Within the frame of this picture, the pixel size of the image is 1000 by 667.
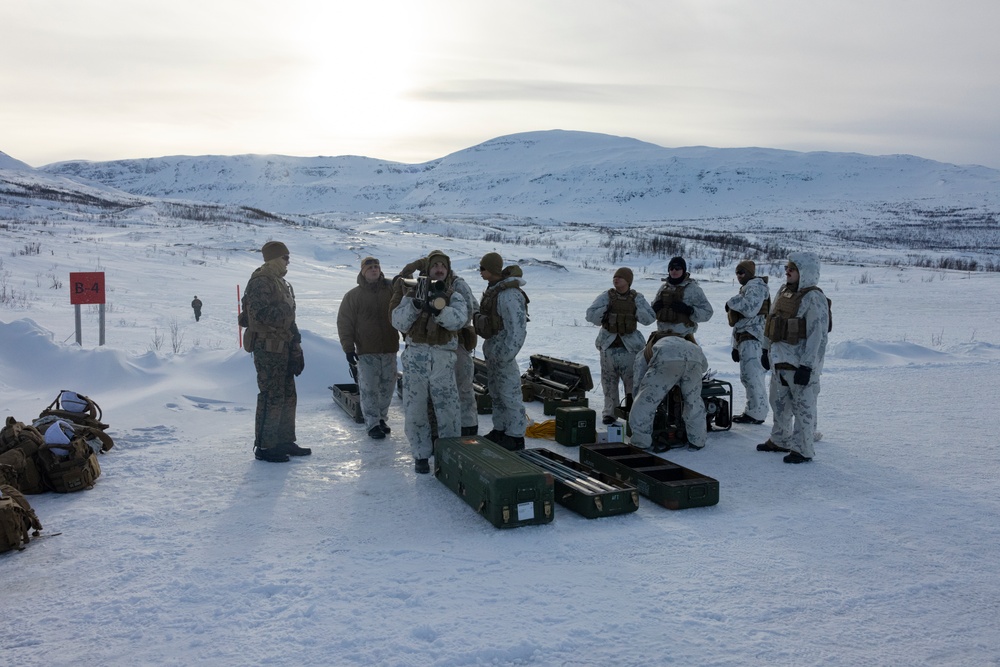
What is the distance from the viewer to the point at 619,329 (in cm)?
794

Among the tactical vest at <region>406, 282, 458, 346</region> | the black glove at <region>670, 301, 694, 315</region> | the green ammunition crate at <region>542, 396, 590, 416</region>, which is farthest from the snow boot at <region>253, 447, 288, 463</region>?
the black glove at <region>670, 301, 694, 315</region>

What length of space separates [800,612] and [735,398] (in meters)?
6.14

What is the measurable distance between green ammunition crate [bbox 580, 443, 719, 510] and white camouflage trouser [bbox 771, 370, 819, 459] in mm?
1559

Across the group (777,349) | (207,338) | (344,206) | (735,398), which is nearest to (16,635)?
(777,349)

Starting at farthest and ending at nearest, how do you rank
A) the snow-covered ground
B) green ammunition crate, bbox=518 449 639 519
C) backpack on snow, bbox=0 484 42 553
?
green ammunition crate, bbox=518 449 639 519 < backpack on snow, bbox=0 484 42 553 < the snow-covered ground

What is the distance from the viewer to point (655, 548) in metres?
4.73

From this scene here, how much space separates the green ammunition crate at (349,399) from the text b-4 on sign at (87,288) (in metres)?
4.13

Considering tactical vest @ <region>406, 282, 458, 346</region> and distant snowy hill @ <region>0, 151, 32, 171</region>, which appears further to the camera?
distant snowy hill @ <region>0, 151, 32, 171</region>

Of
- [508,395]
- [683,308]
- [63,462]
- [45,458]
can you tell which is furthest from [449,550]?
[683,308]

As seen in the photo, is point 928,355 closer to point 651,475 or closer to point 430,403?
point 651,475

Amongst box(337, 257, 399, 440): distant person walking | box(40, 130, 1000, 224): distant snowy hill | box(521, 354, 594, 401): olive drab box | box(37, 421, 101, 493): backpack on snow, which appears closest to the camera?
box(37, 421, 101, 493): backpack on snow

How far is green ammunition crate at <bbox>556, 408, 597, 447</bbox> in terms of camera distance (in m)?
7.46

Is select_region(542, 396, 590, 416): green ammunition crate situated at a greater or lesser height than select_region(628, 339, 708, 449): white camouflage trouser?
lesser

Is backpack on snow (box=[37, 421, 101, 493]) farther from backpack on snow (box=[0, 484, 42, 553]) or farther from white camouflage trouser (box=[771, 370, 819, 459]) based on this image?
white camouflage trouser (box=[771, 370, 819, 459])
